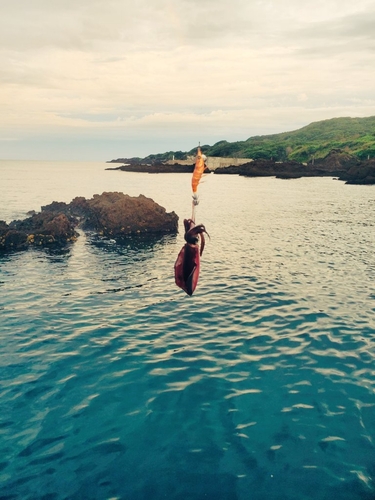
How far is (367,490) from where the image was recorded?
8.72 m

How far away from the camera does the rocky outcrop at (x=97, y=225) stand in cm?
3300

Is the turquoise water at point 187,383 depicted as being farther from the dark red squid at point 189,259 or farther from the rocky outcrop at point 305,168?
the rocky outcrop at point 305,168

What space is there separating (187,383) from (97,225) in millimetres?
29968

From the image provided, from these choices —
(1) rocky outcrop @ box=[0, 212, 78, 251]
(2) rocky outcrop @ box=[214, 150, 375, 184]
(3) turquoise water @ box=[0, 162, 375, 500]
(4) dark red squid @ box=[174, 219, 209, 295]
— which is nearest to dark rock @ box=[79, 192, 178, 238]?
(1) rocky outcrop @ box=[0, 212, 78, 251]

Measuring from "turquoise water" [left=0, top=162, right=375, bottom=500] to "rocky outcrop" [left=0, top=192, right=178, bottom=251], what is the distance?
7.09 meters

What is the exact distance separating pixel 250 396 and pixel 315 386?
210 cm

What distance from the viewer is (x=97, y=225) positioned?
40750mm

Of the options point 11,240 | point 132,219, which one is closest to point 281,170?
point 132,219

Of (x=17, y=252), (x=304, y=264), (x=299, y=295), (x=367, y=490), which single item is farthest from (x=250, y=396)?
(x=17, y=252)

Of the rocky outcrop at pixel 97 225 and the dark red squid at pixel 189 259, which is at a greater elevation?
the dark red squid at pixel 189 259

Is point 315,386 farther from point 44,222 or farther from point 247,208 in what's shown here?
point 247,208

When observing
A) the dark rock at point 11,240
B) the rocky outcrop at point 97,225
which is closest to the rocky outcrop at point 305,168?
the rocky outcrop at point 97,225

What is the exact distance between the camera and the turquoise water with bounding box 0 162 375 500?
9.16 m

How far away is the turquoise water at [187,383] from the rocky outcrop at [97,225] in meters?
7.09
